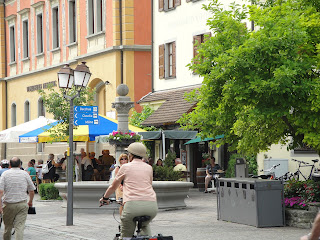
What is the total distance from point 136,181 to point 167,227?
8.27 m

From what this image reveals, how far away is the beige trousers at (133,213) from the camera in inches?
362

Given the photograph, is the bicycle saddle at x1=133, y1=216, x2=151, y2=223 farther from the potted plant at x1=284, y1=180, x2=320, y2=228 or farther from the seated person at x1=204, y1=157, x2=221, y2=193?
the seated person at x1=204, y1=157, x2=221, y2=193

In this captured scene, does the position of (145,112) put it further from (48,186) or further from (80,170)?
(48,186)

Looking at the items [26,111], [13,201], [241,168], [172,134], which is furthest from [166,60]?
[13,201]

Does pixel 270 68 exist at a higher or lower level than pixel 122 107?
higher

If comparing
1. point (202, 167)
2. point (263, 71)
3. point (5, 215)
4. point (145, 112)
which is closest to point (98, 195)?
point (263, 71)

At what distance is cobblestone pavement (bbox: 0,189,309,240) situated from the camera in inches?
614

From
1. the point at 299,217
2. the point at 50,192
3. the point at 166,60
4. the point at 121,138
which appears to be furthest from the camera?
the point at 166,60

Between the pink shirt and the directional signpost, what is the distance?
379 inches

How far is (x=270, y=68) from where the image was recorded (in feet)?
54.2

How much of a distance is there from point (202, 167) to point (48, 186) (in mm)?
7344

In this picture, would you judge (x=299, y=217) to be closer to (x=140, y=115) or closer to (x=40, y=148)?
(x=140, y=115)

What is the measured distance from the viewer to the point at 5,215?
12852 mm

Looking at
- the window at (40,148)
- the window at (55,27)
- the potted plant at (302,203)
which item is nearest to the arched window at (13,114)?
the window at (40,148)
